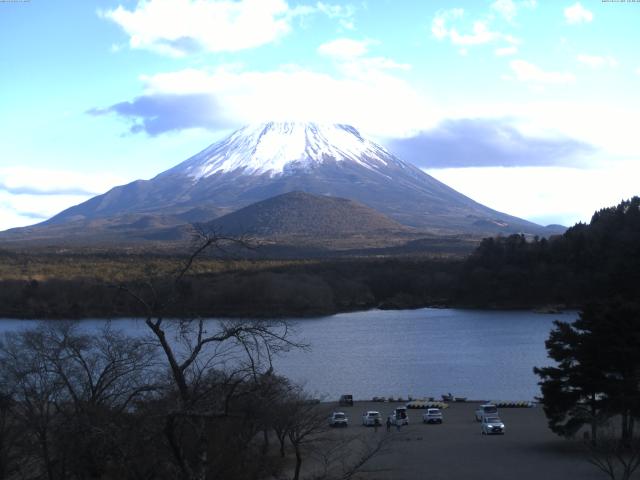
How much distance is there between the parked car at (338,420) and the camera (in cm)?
1716

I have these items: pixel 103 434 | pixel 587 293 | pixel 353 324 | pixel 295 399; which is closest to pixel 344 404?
pixel 295 399

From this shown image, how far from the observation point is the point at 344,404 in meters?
19.9

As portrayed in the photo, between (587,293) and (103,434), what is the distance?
4775 centimetres

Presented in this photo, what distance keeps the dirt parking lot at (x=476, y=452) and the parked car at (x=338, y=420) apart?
0.21 m

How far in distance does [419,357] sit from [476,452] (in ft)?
47.4

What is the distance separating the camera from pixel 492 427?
637 inches

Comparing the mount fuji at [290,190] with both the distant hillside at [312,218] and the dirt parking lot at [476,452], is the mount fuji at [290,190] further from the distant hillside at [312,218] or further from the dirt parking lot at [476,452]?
the dirt parking lot at [476,452]


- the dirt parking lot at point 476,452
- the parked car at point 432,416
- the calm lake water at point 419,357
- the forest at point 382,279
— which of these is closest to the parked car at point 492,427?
the dirt parking lot at point 476,452

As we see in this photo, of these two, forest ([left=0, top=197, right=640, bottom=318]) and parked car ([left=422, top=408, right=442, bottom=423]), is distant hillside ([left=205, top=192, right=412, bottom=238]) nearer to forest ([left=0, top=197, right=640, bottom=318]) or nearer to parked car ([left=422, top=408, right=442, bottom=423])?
forest ([left=0, top=197, right=640, bottom=318])

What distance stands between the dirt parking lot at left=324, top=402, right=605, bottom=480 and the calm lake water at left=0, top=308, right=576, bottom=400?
3.61 meters

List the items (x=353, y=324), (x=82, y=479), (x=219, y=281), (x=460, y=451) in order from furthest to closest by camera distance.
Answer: (x=219, y=281), (x=353, y=324), (x=460, y=451), (x=82, y=479)

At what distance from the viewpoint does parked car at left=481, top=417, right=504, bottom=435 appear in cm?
1619

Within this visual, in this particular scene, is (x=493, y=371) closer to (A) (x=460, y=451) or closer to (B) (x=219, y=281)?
(A) (x=460, y=451)

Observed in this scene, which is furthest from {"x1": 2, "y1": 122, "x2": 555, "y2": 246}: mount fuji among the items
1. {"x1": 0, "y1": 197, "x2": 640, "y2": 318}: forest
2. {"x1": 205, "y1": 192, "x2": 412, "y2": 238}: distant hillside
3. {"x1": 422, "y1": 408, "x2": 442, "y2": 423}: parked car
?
{"x1": 422, "y1": 408, "x2": 442, "y2": 423}: parked car
